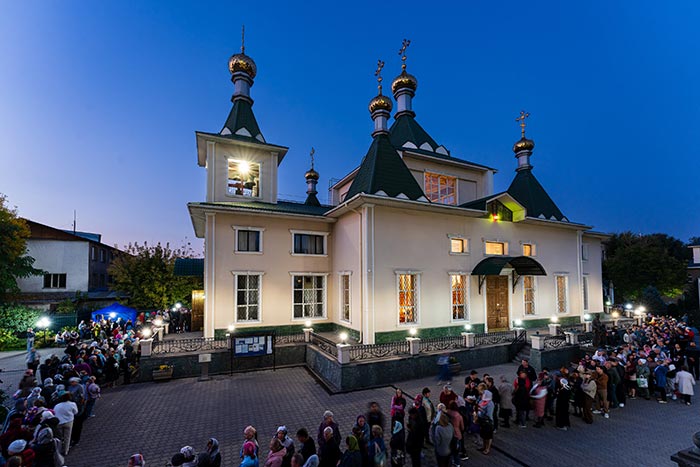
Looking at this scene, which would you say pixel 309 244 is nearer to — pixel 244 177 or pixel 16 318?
pixel 244 177

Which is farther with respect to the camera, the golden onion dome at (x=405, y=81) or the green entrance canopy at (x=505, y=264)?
the golden onion dome at (x=405, y=81)

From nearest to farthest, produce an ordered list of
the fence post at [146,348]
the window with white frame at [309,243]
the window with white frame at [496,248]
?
the fence post at [146,348] < the window with white frame at [309,243] < the window with white frame at [496,248]

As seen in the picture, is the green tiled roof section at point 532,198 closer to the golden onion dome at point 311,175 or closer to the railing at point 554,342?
the railing at point 554,342

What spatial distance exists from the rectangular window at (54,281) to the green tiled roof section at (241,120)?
22.7 metres

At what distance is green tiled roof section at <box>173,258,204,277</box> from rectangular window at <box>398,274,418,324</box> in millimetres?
11677

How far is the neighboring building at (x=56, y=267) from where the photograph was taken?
87.6 feet

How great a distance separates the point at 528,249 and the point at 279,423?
1694cm

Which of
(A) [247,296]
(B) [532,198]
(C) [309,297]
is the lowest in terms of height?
(C) [309,297]

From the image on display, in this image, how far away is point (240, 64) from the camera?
1959cm

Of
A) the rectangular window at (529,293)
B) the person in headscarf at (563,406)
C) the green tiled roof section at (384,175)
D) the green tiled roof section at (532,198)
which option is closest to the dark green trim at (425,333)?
the rectangular window at (529,293)

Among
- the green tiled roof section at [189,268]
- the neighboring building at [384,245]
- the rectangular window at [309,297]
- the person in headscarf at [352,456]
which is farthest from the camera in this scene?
the green tiled roof section at [189,268]

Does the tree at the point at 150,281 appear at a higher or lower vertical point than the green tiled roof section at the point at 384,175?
lower

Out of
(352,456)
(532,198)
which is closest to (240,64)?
(532,198)

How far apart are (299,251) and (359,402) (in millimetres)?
8709
